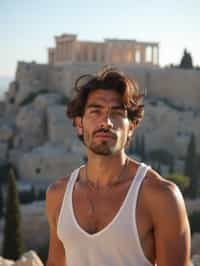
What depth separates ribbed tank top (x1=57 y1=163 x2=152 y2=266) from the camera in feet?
7.34

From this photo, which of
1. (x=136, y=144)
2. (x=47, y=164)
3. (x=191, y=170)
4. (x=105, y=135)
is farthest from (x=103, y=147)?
(x=136, y=144)

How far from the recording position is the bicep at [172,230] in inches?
86.4

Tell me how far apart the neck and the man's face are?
0.06 metres

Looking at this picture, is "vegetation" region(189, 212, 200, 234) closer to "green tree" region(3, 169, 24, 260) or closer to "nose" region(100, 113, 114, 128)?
"green tree" region(3, 169, 24, 260)

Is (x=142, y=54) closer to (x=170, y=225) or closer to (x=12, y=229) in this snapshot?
(x=12, y=229)

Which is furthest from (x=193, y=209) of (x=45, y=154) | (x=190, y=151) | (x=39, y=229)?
(x=45, y=154)

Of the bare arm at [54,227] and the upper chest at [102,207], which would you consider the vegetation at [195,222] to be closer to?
the bare arm at [54,227]

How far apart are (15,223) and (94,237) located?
9.87 metres

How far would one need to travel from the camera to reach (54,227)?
8.35 feet

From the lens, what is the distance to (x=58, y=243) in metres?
2.60

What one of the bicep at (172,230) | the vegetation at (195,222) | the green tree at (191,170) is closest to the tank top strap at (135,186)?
the bicep at (172,230)

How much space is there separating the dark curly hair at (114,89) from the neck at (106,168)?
0.62ft

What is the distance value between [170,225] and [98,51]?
95.2ft

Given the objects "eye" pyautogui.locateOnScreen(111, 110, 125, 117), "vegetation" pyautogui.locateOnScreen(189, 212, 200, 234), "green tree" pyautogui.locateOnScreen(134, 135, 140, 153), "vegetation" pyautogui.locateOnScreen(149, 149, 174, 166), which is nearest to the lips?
"eye" pyautogui.locateOnScreen(111, 110, 125, 117)
